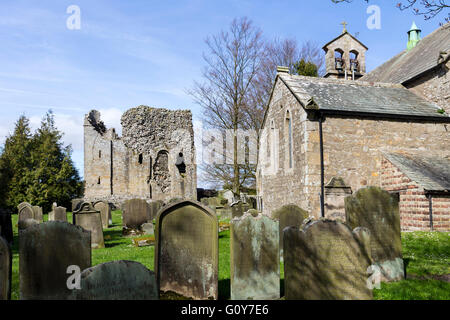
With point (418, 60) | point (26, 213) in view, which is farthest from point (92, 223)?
point (418, 60)

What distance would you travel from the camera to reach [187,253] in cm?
516

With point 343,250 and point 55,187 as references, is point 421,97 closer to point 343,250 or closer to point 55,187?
point 343,250

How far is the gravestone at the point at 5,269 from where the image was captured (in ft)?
13.5

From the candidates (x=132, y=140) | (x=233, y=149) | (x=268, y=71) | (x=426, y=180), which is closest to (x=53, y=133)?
(x=132, y=140)

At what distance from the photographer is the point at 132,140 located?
34219mm

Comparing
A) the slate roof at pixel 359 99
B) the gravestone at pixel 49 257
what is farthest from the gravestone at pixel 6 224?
the slate roof at pixel 359 99

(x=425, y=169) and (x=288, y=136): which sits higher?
(x=288, y=136)

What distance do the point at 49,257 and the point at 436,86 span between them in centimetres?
1573

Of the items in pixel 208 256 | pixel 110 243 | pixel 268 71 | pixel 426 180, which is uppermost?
pixel 268 71

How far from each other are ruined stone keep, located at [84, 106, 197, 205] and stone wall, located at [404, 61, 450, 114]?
63.3ft

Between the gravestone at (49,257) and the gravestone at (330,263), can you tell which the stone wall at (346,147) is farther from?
the gravestone at (49,257)

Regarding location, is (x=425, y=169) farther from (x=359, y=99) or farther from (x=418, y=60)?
(x=418, y=60)

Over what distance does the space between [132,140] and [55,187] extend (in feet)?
34.5

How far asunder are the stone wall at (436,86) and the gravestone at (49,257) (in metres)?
14.7
